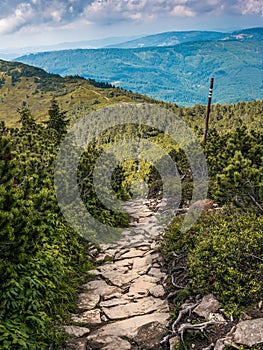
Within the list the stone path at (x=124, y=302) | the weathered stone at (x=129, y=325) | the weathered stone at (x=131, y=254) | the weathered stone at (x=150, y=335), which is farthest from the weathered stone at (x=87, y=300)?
the weathered stone at (x=131, y=254)

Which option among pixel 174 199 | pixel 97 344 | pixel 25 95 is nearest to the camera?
pixel 97 344

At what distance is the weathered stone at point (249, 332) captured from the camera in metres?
6.54

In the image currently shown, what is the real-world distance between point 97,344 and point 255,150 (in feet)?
26.3

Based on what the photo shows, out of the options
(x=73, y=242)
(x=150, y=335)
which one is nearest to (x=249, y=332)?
(x=150, y=335)

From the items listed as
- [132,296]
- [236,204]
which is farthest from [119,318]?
[236,204]

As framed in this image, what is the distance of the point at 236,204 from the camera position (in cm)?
1040

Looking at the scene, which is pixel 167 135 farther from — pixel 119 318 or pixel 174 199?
pixel 119 318

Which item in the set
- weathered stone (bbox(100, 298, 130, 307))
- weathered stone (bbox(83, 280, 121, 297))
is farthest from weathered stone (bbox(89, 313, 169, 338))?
weathered stone (bbox(83, 280, 121, 297))

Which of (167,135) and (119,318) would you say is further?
(167,135)

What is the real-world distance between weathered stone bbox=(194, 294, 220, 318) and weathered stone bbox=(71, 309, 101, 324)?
2.48 meters

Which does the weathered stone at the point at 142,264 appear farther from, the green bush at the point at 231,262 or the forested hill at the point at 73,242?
the green bush at the point at 231,262

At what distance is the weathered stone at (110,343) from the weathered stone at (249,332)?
2.31m

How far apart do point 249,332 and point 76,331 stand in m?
3.79

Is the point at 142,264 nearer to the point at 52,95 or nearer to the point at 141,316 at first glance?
the point at 141,316
